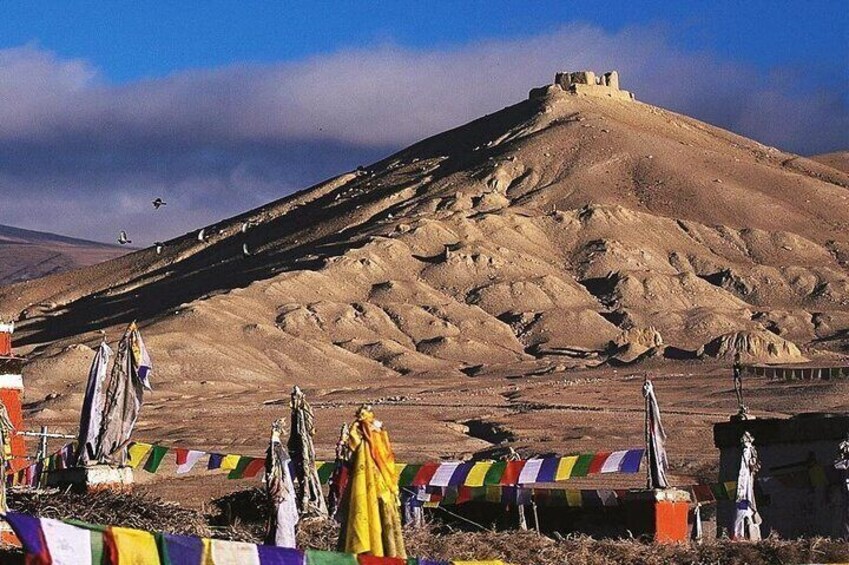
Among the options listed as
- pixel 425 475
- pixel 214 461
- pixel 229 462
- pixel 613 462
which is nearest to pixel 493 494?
pixel 425 475

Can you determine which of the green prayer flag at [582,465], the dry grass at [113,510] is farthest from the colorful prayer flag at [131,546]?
the green prayer flag at [582,465]

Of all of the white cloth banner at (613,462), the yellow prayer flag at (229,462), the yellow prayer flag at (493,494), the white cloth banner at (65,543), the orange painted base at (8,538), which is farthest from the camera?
the yellow prayer flag at (229,462)

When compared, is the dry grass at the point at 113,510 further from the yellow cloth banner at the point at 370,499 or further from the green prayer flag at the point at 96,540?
the green prayer flag at the point at 96,540

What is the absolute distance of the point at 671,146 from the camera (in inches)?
4719

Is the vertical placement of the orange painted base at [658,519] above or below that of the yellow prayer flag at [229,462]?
below

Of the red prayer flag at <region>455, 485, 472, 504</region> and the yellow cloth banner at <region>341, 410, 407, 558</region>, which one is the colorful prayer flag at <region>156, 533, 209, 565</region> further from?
the red prayer flag at <region>455, 485, 472, 504</region>

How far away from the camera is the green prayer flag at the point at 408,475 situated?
806 inches

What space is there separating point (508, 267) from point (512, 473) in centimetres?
7462

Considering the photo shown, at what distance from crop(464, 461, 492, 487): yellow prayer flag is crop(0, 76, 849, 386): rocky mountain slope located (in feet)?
181

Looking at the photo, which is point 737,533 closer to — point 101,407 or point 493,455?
point 101,407

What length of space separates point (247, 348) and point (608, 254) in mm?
22679

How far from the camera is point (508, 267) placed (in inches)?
3738

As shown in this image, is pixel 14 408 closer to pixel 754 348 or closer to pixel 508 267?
pixel 754 348

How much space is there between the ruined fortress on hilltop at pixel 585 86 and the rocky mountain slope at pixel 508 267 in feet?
4.29
